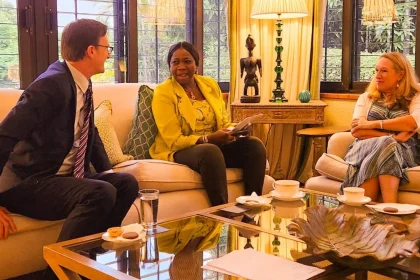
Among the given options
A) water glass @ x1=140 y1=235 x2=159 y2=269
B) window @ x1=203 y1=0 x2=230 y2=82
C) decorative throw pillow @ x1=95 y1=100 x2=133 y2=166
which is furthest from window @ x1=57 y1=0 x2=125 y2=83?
water glass @ x1=140 y1=235 x2=159 y2=269

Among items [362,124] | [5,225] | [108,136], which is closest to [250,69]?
[362,124]

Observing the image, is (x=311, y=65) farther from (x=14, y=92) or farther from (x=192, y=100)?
(x=14, y=92)

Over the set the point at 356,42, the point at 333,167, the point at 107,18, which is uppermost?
the point at 107,18

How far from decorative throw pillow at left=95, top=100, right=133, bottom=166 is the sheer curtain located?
5.78ft

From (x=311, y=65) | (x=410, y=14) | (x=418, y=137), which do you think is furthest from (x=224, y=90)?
(x=418, y=137)

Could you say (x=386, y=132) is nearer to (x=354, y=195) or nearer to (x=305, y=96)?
(x=354, y=195)

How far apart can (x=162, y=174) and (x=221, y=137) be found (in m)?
0.40

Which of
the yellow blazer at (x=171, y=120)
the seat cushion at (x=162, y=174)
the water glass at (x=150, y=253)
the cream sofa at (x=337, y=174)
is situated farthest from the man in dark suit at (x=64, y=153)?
the cream sofa at (x=337, y=174)

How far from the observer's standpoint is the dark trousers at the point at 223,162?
2711mm

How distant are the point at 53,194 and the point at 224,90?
8.73 ft

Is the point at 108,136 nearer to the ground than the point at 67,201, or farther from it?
farther from it

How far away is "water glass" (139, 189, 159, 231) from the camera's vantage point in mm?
1790

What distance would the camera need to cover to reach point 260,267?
1493 millimetres

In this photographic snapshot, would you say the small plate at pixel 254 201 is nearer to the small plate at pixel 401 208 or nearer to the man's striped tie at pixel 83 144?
the small plate at pixel 401 208
